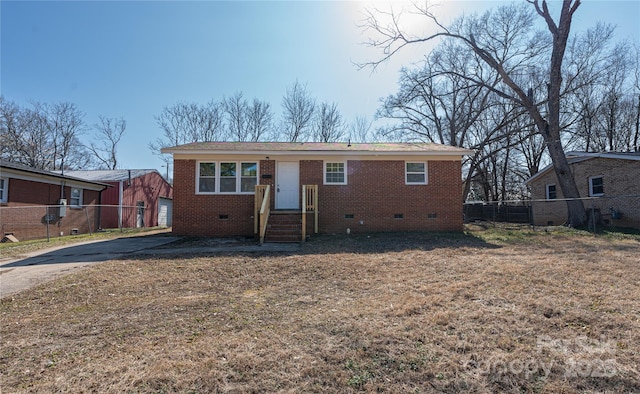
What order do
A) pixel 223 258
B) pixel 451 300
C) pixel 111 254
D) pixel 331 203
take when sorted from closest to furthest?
pixel 451 300 → pixel 223 258 → pixel 111 254 → pixel 331 203

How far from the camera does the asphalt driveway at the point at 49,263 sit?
5489mm

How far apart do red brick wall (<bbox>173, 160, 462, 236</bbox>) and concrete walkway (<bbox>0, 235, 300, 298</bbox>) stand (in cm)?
162

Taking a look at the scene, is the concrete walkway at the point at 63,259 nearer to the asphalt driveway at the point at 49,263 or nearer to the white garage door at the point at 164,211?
the asphalt driveway at the point at 49,263

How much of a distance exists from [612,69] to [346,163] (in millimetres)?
20089

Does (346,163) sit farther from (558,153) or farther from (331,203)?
(558,153)

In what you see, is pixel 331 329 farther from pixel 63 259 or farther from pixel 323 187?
pixel 323 187

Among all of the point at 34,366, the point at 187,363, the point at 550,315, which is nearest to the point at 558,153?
the point at 550,315

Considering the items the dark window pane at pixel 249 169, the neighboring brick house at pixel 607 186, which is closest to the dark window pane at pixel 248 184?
the dark window pane at pixel 249 169

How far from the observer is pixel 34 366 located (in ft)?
8.78

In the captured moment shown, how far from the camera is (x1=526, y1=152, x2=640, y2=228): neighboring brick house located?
13656 mm

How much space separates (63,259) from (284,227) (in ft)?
18.5

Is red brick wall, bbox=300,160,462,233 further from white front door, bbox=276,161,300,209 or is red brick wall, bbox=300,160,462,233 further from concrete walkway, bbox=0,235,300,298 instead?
concrete walkway, bbox=0,235,300,298

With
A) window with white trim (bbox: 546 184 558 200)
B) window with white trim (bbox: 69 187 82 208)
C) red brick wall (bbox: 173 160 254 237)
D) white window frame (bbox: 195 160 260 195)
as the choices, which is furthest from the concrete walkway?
window with white trim (bbox: 546 184 558 200)

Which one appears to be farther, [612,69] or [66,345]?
[612,69]
